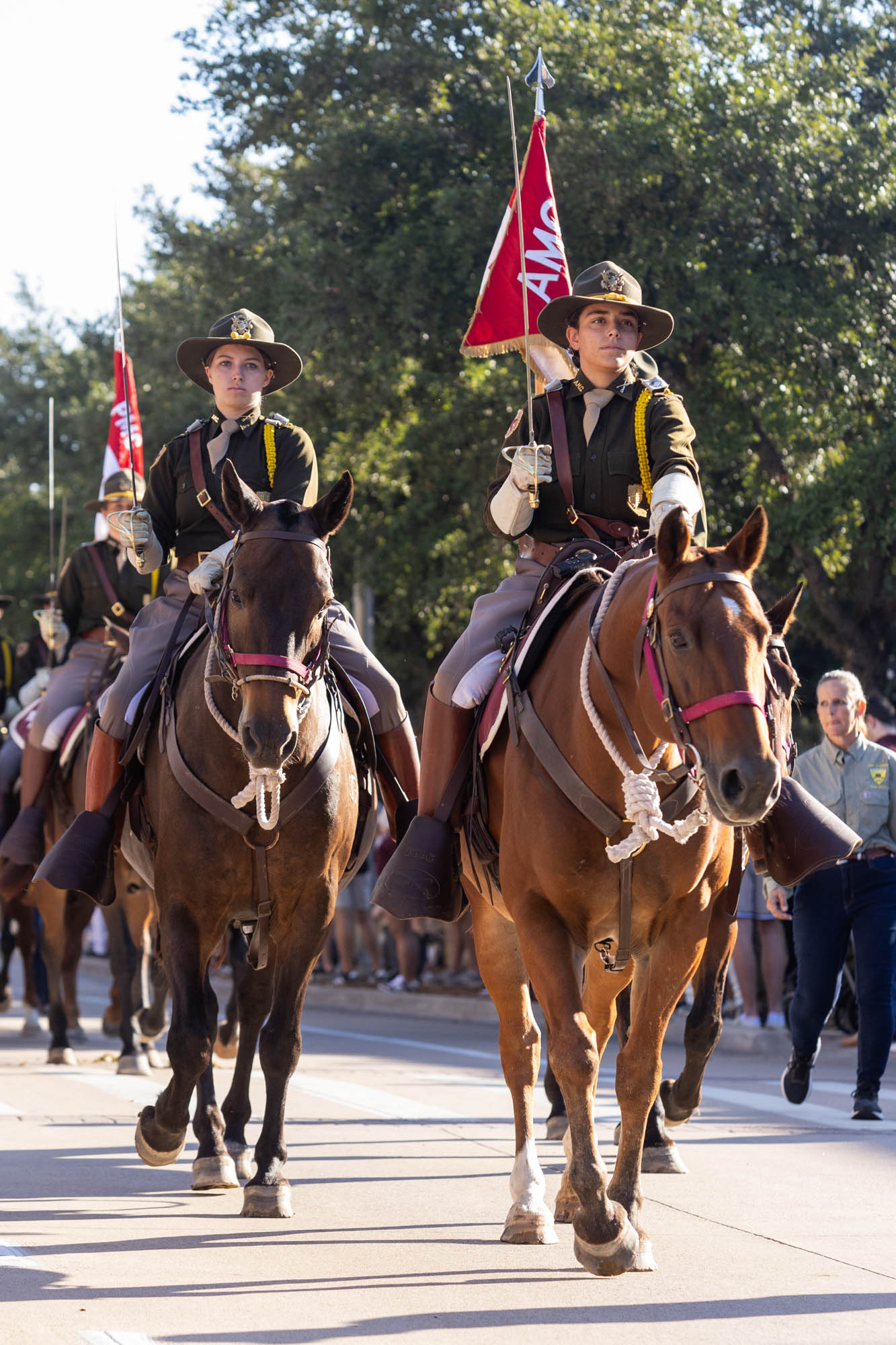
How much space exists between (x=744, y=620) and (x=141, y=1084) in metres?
7.92

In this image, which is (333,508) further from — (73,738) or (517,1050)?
(73,738)

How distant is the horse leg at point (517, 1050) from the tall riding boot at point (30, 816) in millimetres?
6062

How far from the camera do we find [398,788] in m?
8.93

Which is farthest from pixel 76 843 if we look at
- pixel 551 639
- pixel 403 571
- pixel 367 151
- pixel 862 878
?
pixel 403 571

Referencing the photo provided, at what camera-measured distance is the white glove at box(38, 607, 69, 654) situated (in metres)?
13.6

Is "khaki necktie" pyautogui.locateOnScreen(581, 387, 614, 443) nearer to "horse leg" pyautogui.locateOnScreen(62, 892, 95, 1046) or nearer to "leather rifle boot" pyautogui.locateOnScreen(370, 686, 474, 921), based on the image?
"leather rifle boot" pyautogui.locateOnScreen(370, 686, 474, 921)

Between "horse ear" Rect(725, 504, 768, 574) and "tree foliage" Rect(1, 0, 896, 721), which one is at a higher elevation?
"tree foliage" Rect(1, 0, 896, 721)

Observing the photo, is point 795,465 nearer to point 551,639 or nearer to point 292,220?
point 292,220

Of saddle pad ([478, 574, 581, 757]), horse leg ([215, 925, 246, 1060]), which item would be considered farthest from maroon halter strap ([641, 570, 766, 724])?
horse leg ([215, 925, 246, 1060])

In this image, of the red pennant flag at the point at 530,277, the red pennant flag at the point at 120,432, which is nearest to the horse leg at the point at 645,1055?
the red pennant flag at the point at 530,277

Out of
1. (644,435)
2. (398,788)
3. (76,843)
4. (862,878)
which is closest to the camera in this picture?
(644,435)

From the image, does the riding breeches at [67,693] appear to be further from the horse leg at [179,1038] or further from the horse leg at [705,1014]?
the horse leg at [705,1014]

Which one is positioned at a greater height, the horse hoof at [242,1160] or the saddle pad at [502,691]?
the saddle pad at [502,691]

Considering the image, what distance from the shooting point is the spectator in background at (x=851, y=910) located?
10695mm
